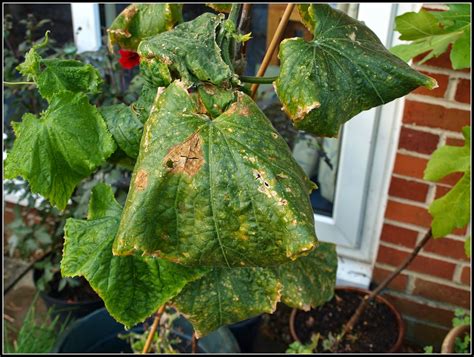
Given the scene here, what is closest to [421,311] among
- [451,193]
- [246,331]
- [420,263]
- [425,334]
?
[425,334]

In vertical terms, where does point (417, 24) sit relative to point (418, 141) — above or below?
above

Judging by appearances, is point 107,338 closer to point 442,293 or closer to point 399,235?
point 399,235

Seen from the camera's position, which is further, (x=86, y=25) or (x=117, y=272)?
(x=86, y=25)

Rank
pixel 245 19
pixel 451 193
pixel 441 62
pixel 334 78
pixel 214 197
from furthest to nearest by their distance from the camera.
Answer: pixel 441 62, pixel 451 193, pixel 245 19, pixel 334 78, pixel 214 197

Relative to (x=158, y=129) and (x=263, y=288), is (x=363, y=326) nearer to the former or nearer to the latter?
(x=263, y=288)

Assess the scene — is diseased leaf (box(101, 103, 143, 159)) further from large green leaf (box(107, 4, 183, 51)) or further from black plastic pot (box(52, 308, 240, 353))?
black plastic pot (box(52, 308, 240, 353))

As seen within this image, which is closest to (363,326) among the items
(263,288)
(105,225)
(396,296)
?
(396,296)

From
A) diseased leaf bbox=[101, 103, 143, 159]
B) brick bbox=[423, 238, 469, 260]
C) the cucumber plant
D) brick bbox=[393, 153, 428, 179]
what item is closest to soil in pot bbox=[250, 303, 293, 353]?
brick bbox=[423, 238, 469, 260]
